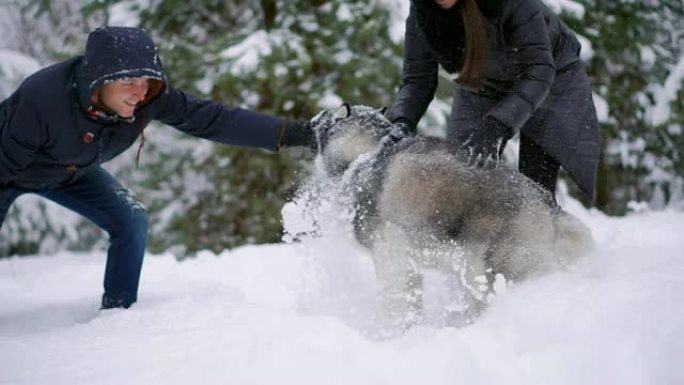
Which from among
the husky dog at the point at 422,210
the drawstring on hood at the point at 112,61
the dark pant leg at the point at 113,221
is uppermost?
the drawstring on hood at the point at 112,61

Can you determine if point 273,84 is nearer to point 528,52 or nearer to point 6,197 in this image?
point 6,197

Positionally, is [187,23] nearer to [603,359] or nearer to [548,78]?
[548,78]

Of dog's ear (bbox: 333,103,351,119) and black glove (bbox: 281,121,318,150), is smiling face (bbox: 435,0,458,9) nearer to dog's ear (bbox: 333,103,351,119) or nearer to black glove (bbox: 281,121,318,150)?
dog's ear (bbox: 333,103,351,119)

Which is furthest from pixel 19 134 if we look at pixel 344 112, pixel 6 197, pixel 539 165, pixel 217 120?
pixel 539 165

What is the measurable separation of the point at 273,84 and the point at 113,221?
3368mm

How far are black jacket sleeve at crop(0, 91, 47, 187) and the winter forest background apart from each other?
11.6ft

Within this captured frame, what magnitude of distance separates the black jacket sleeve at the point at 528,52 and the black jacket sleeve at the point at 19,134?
1971 millimetres

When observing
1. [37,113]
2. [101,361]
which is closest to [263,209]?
[37,113]

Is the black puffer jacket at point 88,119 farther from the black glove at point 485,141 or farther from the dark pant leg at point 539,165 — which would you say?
the dark pant leg at point 539,165

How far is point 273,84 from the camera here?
6129 mm

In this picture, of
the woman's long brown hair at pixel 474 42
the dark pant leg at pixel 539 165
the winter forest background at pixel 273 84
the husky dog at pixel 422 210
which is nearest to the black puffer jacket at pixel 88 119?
the husky dog at pixel 422 210

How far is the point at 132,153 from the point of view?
7.40 metres

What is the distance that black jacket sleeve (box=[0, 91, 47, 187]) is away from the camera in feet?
8.25

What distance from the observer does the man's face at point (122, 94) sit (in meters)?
2.56
